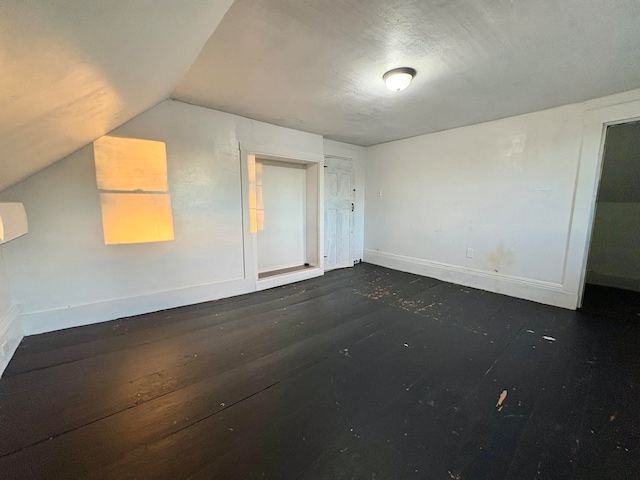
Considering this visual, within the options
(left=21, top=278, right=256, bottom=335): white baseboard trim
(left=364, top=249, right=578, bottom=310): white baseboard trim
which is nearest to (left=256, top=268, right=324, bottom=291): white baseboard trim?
(left=21, top=278, right=256, bottom=335): white baseboard trim

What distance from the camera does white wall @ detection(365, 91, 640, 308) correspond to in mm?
3033

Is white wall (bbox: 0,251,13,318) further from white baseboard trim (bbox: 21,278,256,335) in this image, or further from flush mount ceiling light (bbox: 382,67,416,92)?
flush mount ceiling light (bbox: 382,67,416,92)

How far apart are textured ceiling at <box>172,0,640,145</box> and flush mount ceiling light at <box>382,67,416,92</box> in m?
0.07

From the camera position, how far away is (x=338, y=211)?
4.86 m

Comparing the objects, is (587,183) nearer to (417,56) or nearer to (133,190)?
(417,56)

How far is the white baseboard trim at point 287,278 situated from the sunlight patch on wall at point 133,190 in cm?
141

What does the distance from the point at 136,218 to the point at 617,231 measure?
260 inches

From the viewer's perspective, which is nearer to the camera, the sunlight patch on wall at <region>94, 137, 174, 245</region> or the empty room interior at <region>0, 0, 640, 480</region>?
the empty room interior at <region>0, 0, 640, 480</region>

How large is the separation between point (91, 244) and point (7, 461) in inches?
74.6

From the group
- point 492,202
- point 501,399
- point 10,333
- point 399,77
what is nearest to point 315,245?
point 492,202

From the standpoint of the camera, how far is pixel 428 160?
427 cm

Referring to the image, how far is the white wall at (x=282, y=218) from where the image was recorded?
422 cm

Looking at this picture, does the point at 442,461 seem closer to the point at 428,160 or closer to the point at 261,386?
the point at 261,386

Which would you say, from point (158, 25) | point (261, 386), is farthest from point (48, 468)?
point (158, 25)
